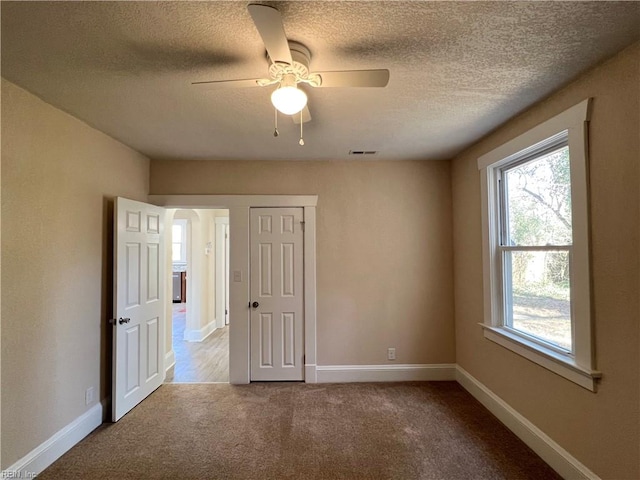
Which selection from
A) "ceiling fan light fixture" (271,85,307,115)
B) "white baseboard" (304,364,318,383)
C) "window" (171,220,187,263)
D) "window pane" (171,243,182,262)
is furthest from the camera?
"window pane" (171,243,182,262)

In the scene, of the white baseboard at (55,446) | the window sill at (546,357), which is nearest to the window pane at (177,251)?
the white baseboard at (55,446)

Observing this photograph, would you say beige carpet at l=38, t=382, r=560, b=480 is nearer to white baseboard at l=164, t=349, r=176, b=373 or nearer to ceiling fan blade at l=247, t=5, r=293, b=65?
white baseboard at l=164, t=349, r=176, b=373

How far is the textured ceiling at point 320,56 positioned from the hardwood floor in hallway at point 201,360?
274 centimetres

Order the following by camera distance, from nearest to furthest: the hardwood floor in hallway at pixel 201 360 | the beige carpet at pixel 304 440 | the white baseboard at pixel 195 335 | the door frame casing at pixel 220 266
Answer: the beige carpet at pixel 304 440, the hardwood floor in hallway at pixel 201 360, the white baseboard at pixel 195 335, the door frame casing at pixel 220 266

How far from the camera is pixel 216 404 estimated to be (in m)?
3.01

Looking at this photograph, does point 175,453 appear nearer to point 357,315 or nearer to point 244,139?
point 357,315

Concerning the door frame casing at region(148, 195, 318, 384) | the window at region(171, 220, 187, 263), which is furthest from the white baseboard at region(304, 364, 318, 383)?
the window at region(171, 220, 187, 263)

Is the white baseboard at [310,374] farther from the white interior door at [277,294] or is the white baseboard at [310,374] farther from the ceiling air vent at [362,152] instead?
the ceiling air vent at [362,152]

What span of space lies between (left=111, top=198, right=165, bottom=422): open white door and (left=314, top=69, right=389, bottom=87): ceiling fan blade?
2.23m

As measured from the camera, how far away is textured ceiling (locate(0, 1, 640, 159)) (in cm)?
134

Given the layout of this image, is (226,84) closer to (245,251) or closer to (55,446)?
(245,251)

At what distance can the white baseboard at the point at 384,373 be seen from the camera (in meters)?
3.53

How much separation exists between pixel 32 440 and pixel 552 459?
341 cm

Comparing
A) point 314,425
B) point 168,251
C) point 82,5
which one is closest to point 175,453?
point 314,425
